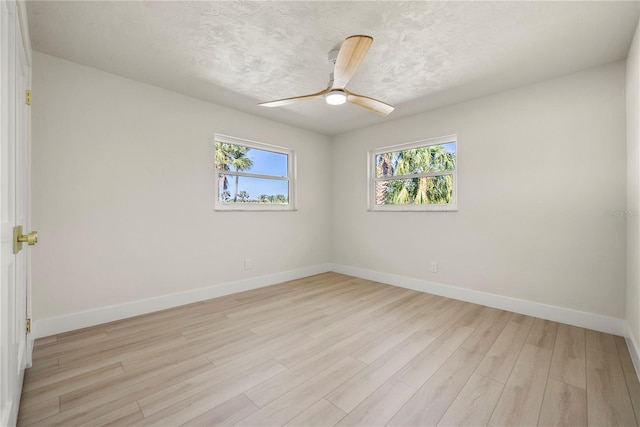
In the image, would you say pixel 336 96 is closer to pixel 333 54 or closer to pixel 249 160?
pixel 333 54

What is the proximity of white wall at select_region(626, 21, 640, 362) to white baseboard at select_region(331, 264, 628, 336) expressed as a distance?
225 mm

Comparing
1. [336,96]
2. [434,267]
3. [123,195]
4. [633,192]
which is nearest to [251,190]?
[123,195]

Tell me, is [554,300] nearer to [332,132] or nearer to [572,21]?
[572,21]

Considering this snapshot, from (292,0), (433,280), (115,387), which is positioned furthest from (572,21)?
(115,387)

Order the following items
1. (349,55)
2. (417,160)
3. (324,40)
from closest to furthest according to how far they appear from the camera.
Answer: (349,55), (324,40), (417,160)

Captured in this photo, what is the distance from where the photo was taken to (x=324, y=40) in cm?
214

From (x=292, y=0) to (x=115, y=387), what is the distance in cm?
264

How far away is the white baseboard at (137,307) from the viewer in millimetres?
2383

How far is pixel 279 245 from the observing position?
417 centimetres

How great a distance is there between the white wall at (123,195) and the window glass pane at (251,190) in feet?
0.69

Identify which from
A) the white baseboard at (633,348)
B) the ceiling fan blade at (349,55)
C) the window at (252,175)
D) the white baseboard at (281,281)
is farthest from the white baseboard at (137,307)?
the white baseboard at (633,348)

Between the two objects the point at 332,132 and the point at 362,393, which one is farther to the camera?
the point at 332,132

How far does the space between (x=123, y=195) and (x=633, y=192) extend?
439 centimetres

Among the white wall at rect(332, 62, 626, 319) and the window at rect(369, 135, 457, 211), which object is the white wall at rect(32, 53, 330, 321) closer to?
the window at rect(369, 135, 457, 211)
